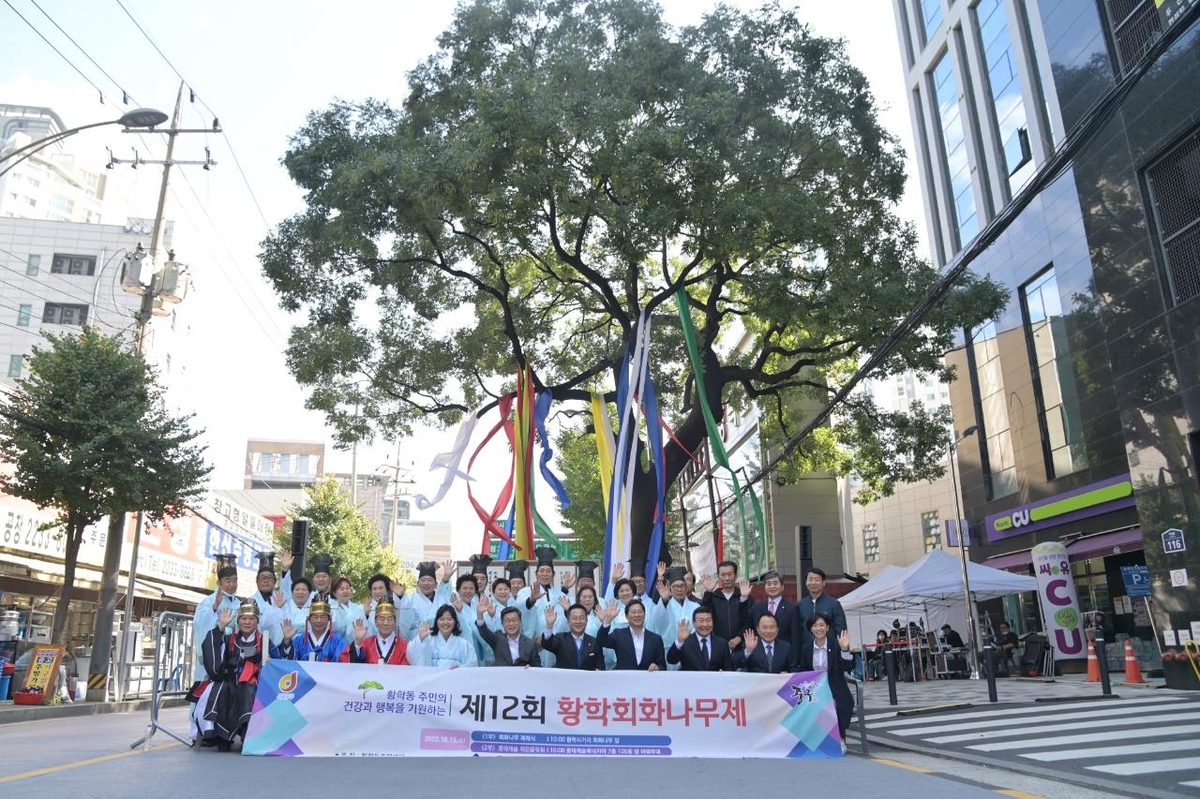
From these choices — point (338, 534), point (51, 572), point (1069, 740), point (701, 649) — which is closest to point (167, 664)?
point (701, 649)

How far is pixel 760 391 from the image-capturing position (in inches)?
734

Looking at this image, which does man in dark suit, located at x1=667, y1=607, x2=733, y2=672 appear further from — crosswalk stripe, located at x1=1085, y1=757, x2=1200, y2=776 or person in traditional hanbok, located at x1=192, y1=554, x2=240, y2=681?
person in traditional hanbok, located at x1=192, y1=554, x2=240, y2=681

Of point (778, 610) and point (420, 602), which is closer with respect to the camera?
point (778, 610)

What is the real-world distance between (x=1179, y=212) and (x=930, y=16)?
59.2 ft

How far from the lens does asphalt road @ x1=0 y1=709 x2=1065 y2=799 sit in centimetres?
579

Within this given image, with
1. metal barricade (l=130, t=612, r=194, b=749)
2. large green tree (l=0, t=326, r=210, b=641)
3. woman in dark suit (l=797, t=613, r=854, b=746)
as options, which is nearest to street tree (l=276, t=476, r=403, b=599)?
large green tree (l=0, t=326, r=210, b=641)

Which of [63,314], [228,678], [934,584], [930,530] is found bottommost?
[228,678]

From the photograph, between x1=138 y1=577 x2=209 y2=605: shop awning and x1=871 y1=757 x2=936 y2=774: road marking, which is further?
x1=138 y1=577 x2=209 y2=605: shop awning

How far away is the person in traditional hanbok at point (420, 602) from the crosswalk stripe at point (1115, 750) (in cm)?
604

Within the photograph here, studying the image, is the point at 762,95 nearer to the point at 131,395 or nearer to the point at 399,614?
the point at 399,614

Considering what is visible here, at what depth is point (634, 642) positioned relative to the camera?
30.7 feet

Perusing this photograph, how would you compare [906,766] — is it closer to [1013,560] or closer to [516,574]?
[516,574]

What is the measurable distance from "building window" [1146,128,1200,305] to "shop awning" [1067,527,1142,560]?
5947 millimetres

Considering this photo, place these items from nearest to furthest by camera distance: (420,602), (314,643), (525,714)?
(525,714)
(314,643)
(420,602)
